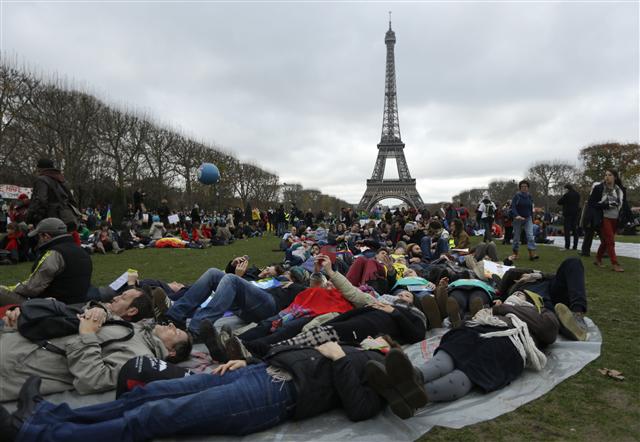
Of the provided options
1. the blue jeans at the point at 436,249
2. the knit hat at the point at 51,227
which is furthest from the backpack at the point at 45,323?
the blue jeans at the point at 436,249

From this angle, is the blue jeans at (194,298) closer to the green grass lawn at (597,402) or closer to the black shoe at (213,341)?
the black shoe at (213,341)

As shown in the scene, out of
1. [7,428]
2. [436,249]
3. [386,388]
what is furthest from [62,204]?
[436,249]

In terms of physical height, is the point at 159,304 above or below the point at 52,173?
below

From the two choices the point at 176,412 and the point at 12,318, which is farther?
the point at 12,318

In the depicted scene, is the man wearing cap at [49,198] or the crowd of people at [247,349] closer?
the crowd of people at [247,349]

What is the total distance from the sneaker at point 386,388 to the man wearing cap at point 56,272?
11.3 ft

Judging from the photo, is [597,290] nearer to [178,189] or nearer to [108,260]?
[108,260]

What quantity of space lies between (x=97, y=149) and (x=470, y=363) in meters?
32.7

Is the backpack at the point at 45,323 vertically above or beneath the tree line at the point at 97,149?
beneath

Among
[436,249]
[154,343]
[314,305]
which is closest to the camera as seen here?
[154,343]

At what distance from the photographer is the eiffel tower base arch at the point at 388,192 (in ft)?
212

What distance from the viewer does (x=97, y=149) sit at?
30422mm

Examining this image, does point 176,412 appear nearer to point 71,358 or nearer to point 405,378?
point 71,358

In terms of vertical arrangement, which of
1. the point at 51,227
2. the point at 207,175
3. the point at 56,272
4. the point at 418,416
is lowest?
the point at 418,416
